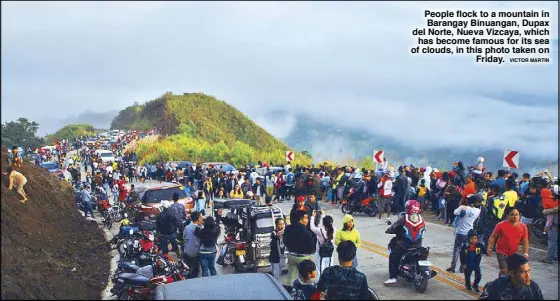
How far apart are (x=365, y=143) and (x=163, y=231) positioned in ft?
282

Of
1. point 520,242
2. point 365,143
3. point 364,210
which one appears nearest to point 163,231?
point 520,242

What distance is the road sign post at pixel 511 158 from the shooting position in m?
14.4

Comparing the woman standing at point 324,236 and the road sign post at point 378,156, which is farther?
the road sign post at point 378,156

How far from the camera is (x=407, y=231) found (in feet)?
26.7

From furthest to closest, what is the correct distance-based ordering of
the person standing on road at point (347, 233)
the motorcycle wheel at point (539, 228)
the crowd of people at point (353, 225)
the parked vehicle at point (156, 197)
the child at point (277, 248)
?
the parked vehicle at point (156, 197)
the motorcycle wheel at point (539, 228)
the child at point (277, 248)
the person standing on road at point (347, 233)
the crowd of people at point (353, 225)

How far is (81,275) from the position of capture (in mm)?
9961

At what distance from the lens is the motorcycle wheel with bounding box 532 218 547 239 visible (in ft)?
37.8

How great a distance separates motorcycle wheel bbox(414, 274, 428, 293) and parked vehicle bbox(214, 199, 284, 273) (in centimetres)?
300

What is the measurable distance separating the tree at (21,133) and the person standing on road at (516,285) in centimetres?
4385

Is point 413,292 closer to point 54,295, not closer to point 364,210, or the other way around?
point 54,295

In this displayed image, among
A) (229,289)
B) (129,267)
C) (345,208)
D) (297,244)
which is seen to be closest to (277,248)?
(297,244)

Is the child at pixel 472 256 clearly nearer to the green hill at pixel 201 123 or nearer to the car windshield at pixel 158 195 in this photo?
the car windshield at pixel 158 195

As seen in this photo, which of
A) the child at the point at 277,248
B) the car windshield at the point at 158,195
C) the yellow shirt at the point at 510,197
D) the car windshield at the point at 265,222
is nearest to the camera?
the child at the point at 277,248

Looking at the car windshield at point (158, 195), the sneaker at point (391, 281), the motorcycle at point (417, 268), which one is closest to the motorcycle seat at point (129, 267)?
the sneaker at point (391, 281)
